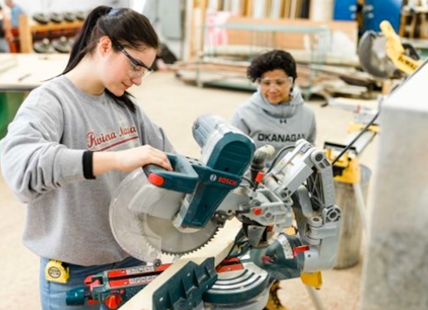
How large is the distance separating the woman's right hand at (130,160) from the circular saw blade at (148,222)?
0.07m

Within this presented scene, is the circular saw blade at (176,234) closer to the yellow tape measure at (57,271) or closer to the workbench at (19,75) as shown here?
the yellow tape measure at (57,271)

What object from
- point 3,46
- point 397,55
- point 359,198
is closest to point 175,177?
point 359,198

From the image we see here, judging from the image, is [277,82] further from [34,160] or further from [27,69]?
[27,69]

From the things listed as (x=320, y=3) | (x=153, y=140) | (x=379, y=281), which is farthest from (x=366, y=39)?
(x=320, y=3)

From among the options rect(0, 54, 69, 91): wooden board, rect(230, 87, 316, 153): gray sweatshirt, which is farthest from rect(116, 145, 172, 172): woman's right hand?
rect(0, 54, 69, 91): wooden board

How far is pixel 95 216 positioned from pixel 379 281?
33.5 inches

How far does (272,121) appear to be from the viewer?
2092 millimetres

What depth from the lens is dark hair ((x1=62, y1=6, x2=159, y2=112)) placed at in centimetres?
116

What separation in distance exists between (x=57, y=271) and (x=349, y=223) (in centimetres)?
169

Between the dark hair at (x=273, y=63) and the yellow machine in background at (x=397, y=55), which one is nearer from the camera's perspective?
the dark hair at (x=273, y=63)

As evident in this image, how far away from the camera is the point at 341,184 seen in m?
2.46

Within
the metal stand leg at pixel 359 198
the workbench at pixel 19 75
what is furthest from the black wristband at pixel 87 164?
the workbench at pixel 19 75

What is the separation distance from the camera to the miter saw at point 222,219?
0.99 m

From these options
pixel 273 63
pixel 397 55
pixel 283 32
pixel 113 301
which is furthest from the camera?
pixel 283 32
